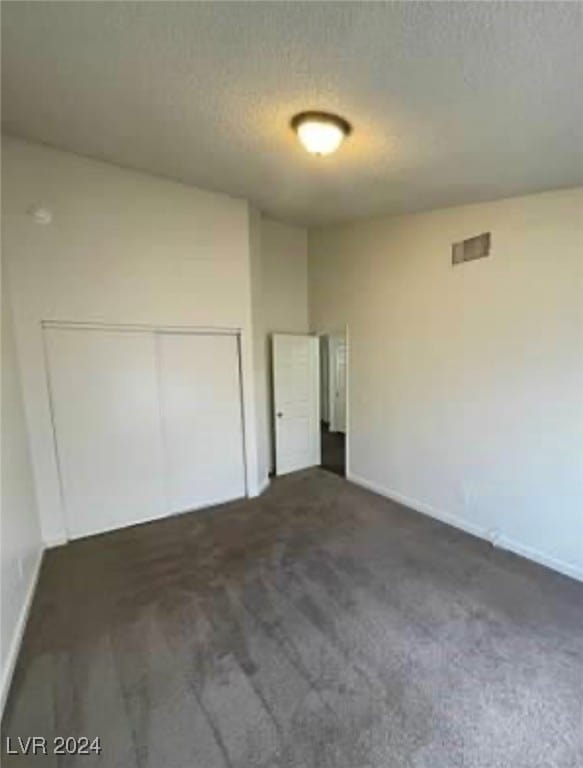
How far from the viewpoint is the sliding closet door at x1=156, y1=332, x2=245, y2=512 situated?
13.6ft

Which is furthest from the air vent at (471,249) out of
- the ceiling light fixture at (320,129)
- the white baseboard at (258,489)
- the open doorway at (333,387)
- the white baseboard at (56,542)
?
the open doorway at (333,387)

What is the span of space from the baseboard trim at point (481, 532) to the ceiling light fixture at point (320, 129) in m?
3.44

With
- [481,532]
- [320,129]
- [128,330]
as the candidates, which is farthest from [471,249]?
[128,330]

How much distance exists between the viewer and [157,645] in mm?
2436

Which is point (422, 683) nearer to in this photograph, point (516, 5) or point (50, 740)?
point (50, 740)

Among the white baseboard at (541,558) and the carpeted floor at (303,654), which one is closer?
the carpeted floor at (303,654)

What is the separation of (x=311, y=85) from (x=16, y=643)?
3.50 meters

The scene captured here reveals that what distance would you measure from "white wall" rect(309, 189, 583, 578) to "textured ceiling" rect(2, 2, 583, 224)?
0.54 meters

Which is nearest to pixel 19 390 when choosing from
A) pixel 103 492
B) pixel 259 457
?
pixel 103 492

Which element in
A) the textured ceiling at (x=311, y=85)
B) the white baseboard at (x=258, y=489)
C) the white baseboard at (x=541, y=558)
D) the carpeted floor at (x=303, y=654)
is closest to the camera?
the textured ceiling at (x=311, y=85)

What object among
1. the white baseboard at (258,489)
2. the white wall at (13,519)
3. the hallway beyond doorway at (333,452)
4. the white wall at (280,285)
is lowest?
the hallway beyond doorway at (333,452)

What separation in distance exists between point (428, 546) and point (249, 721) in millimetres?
2212

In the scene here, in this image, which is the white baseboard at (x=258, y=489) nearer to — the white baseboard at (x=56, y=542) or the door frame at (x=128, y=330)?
the door frame at (x=128, y=330)

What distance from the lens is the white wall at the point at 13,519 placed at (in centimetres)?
230
